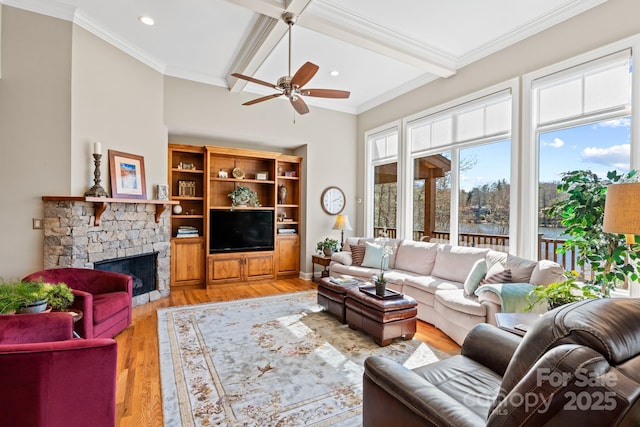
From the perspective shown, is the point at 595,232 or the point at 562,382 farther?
the point at 595,232

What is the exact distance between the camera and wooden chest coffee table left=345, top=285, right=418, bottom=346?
3.10 m

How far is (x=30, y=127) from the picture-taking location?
11.3 feet

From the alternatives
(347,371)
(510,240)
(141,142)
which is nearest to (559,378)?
(347,371)

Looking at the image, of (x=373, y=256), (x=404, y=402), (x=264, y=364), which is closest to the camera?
(x=404, y=402)

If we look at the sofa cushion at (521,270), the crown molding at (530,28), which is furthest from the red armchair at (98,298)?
the crown molding at (530,28)

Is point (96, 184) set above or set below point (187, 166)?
below

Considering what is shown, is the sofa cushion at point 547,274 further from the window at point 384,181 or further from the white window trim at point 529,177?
the window at point 384,181

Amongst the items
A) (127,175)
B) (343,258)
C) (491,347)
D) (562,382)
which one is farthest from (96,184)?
(562,382)

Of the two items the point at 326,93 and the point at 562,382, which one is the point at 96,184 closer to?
the point at 326,93

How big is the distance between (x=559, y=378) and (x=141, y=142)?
17.0 ft

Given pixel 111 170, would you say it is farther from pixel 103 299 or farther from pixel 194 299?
pixel 194 299

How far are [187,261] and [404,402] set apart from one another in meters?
4.89

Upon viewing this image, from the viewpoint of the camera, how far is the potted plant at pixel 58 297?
241 cm

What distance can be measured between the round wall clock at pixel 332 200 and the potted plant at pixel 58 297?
4.42m
